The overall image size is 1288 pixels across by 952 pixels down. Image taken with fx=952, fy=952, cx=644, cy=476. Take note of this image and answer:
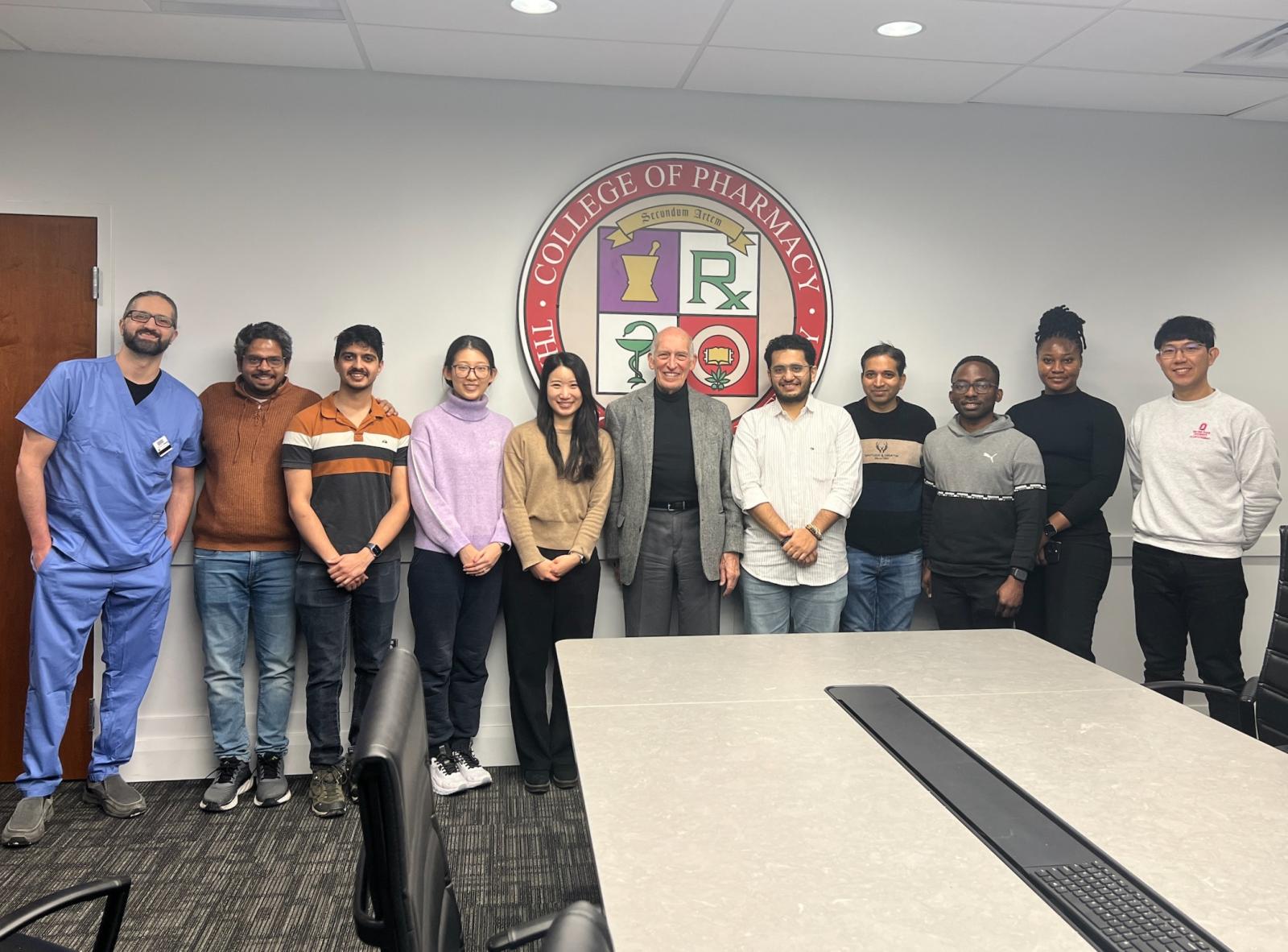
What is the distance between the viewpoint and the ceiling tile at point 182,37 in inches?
124

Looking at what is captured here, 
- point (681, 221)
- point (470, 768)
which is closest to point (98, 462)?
point (470, 768)

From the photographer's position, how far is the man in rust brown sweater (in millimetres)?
3432

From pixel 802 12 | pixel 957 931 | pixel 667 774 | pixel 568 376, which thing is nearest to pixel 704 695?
pixel 667 774

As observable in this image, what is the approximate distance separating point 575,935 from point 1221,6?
3414mm

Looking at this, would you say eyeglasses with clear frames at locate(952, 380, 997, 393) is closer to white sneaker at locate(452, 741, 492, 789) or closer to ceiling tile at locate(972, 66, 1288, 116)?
ceiling tile at locate(972, 66, 1288, 116)

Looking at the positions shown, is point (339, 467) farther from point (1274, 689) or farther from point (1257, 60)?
point (1257, 60)

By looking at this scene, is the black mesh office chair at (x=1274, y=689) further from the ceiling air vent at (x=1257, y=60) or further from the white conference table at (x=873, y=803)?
the ceiling air vent at (x=1257, y=60)

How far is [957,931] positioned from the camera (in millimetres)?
1159

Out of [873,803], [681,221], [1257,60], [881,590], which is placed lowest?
[881,590]

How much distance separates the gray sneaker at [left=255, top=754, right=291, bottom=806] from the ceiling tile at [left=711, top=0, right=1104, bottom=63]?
3.05 metres

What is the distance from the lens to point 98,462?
316 cm

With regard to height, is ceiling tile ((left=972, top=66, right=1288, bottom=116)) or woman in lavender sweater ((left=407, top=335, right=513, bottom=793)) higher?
ceiling tile ((left=972, top=66, right=1288, bottom=116))

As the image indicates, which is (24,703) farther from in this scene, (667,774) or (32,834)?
(667,774)

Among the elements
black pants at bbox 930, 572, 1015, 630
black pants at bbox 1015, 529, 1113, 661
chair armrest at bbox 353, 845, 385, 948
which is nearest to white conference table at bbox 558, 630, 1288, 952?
chair armrest at bbox 353, 845, 385, 948
